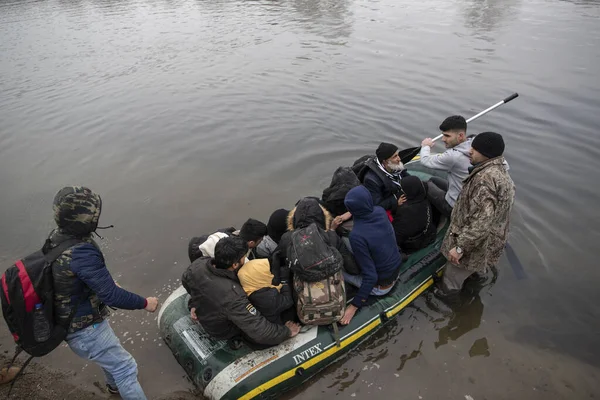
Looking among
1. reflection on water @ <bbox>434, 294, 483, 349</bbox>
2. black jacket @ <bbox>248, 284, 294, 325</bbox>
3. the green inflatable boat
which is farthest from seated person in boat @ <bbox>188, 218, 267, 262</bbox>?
reflection on water @ <bbox>434, 294, 483, 349</bbox>

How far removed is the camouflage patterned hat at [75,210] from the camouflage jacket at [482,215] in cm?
362

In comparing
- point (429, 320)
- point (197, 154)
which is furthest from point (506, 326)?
point (197, 154)

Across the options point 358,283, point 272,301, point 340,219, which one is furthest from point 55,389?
point 340,219

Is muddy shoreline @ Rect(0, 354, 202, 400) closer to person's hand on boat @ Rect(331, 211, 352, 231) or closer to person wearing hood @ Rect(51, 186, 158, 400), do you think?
person wearing hood @ Rect(51, 186, 158, 400)

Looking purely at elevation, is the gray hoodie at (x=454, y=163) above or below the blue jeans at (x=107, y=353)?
above

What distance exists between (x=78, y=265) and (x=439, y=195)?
435cm

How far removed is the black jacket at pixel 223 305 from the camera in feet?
11.2

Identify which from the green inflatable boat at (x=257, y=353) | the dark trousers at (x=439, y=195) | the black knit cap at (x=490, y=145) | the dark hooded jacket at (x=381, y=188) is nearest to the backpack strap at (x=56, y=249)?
the green inflatable boat at (x=257, y=353)

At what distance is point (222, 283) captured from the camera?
3398 millimetres

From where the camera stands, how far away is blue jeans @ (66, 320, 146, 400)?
10.4 ft

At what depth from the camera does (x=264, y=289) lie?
11.9 ft

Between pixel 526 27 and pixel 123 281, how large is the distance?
748 inches

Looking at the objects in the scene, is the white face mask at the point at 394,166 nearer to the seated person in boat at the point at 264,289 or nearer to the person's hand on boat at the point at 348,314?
the person's hand on boat at the point at 348,314

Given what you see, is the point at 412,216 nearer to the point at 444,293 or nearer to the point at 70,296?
the point at 444,293
